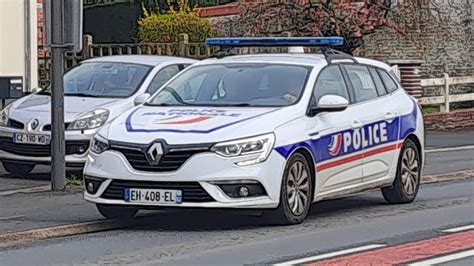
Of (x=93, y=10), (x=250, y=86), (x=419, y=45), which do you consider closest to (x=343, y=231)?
(x=250, y=86)

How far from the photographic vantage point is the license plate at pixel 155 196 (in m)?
10.3

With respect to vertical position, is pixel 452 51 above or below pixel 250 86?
below

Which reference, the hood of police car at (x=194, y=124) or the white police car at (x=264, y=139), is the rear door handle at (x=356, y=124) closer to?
the white police car at (x=264, y=139)

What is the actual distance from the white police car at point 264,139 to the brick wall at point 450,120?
14.2 meters

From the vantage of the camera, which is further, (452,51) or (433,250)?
(452,51)

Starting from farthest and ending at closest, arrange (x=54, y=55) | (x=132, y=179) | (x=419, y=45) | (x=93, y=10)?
(x=93, y=10) → (x=419, y=45) → (x=54, y=55) → (x=132, y=179)

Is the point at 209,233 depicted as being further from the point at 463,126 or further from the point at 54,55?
the point at 463,126

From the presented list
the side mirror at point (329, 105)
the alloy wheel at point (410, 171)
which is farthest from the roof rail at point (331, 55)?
the alloy wheel at point (410, 171)

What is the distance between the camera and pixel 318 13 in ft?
93.2

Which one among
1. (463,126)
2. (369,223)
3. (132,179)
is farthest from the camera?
(463,126)

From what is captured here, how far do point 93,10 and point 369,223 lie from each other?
25.5m

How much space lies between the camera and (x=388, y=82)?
13109 millimetres

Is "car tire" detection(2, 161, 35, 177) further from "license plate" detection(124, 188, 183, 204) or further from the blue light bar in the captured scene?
"license plate" detection(124, 188, 183, 204)

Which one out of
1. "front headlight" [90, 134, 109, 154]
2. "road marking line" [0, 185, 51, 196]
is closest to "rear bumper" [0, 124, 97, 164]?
"road marking line" [0, 185, 51, 196]
